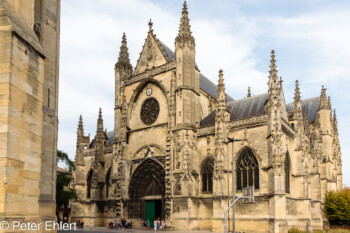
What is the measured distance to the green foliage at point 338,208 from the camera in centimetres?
3522

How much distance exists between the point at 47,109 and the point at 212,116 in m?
20.5

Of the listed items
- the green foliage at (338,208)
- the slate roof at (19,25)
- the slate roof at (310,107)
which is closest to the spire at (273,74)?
the slate roof at (310,107)

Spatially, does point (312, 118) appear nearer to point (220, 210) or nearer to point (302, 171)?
point (302, 171)

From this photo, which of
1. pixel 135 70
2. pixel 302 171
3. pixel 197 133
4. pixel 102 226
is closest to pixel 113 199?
pixel 102 226

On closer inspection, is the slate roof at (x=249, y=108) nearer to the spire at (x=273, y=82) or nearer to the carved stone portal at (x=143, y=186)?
the spire at (x=273, y=82)

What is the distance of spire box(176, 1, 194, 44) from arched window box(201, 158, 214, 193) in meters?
11.3

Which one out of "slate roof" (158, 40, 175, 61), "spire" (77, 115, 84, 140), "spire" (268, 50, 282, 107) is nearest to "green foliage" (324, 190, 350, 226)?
"spire" (268, 50, 282, 107)

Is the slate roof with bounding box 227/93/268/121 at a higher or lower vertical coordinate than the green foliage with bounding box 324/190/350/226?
higher

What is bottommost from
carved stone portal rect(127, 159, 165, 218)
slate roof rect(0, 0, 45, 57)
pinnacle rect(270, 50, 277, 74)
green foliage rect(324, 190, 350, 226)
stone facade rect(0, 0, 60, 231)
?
green foliage rect(324, 190, 350, 226)

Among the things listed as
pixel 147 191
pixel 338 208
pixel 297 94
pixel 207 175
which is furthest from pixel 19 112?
pixel 338 208

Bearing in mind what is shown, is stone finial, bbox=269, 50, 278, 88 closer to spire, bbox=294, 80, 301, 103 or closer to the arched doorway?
spire, bbox=294, 80, 301, 103

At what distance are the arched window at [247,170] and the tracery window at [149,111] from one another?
9.84 metres

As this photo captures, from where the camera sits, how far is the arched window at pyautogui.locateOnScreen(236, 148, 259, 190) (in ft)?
92.0

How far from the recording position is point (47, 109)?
1497cm
